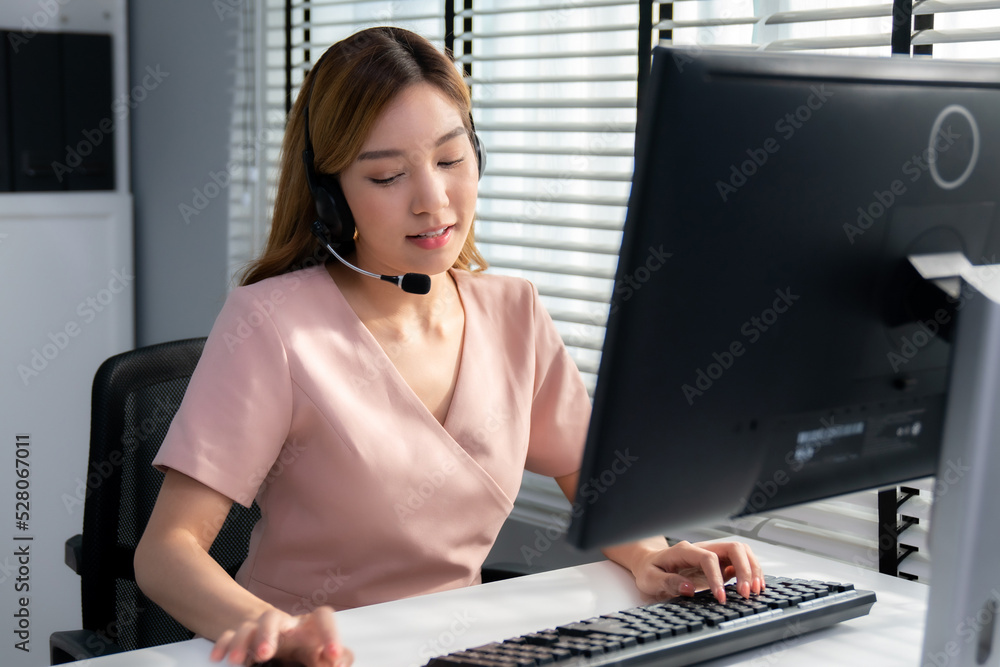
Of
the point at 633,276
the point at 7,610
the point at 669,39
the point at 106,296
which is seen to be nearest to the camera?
the point at 633,276

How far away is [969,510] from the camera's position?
0.63 meters

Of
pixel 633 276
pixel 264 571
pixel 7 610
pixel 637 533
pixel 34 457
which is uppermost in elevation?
pixel 633 276

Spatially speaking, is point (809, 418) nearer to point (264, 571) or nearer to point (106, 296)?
point (264, 571)

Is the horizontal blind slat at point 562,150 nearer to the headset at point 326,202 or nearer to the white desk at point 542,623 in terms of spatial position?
the headset at point 326,202

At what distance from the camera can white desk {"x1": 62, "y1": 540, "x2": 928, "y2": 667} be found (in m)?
0.91

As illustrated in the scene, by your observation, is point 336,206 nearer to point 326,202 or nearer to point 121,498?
point 326,202

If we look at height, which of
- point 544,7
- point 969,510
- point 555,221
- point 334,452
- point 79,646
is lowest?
point 79,646

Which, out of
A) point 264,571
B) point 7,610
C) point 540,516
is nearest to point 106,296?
point 7,610

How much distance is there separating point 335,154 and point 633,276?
723 mm

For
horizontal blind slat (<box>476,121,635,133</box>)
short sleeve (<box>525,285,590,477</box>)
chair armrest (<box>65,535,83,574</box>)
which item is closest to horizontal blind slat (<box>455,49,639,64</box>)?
horizontal blind slat (<box>476,121,635,133</box>)

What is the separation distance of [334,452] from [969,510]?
0.74 metres

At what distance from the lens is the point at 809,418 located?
2.15 ft

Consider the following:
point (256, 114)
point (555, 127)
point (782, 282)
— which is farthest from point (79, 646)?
point (256, 114)

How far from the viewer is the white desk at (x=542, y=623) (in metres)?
0.91
